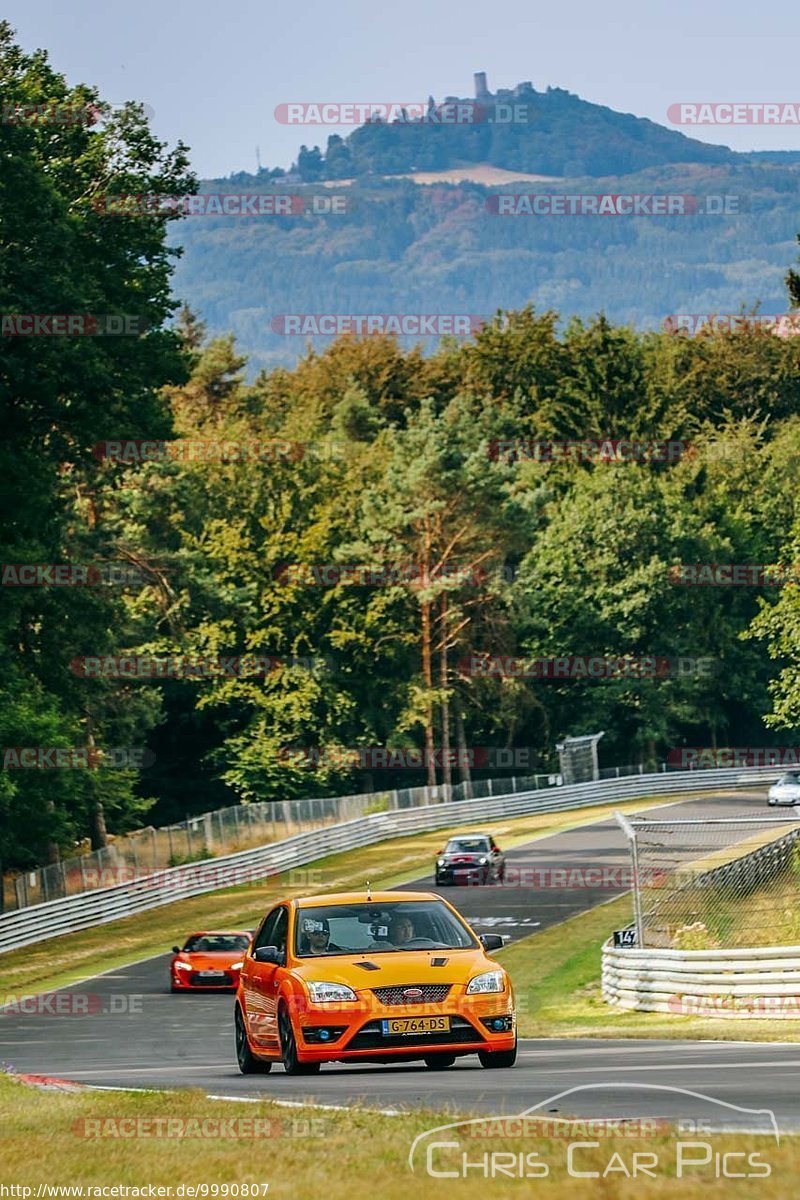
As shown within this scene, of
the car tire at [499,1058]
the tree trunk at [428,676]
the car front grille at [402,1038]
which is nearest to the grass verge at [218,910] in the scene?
the tree trunk at [428,676]

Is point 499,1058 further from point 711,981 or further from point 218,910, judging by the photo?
point 218,910

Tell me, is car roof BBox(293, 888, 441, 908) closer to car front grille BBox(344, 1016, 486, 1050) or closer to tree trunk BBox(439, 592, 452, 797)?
car front grille BBox(344, 1016, 486, 1050)

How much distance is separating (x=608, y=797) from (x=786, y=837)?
49.0 meters

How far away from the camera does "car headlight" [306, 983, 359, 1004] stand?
47.9ft

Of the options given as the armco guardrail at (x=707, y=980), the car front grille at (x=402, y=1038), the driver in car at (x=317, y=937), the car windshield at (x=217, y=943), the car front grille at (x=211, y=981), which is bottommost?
the car front grille at (x=211, y=981)

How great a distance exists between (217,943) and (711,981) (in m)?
13.2

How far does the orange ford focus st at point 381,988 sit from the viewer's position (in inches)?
572

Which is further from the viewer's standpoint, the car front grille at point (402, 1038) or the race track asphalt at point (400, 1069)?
the car front grille at point (402, 1038)

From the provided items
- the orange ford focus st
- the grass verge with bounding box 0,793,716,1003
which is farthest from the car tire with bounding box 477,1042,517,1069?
the grass verge with bounding box 0,793,716,1003

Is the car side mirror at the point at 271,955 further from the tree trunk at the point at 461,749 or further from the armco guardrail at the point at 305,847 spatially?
the tree trunk at the point at 461,749

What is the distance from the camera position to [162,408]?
155 ft

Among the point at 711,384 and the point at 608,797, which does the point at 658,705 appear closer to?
the point at 608,797

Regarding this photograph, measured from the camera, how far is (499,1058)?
49.4 ft

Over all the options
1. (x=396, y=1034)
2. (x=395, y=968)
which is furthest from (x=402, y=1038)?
(x=395, y=968)
